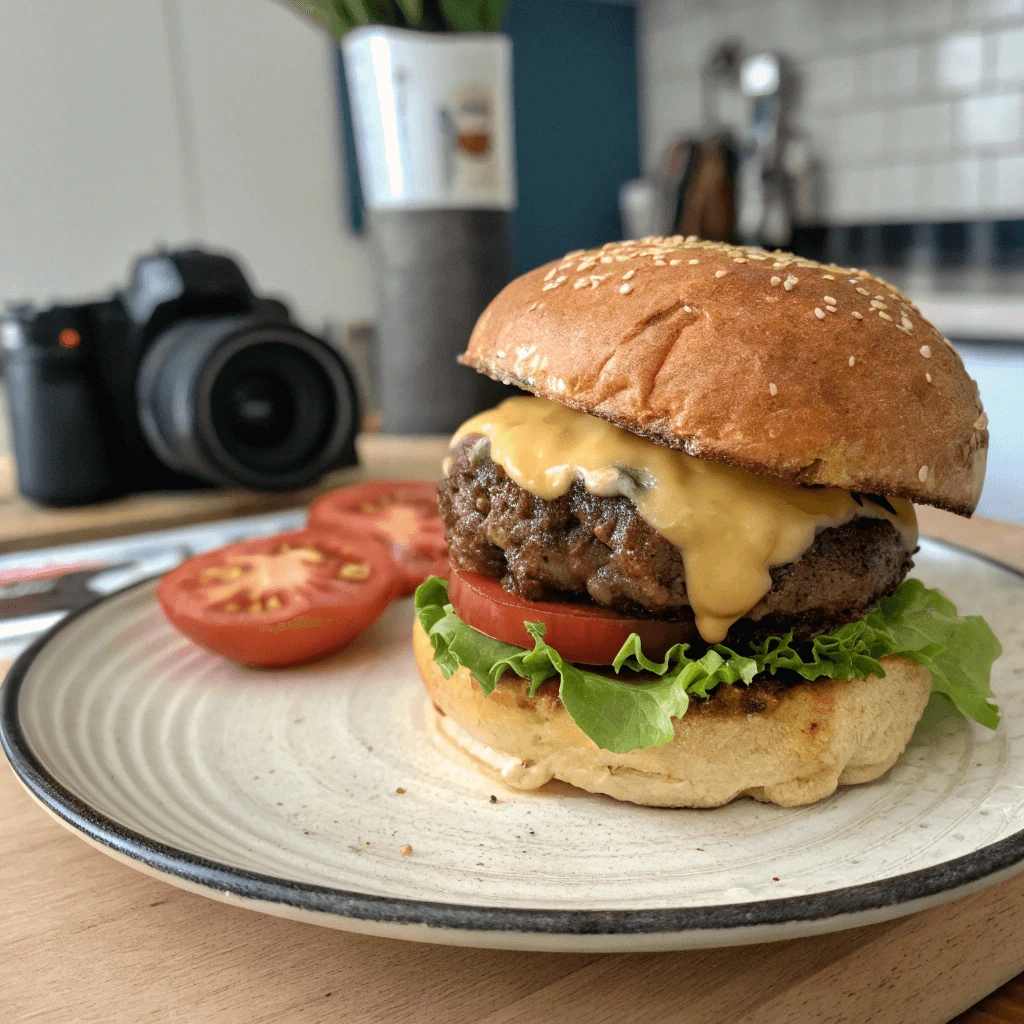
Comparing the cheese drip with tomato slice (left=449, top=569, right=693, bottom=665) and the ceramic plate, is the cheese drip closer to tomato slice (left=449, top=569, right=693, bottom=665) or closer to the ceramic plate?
tomato slice (left=449, top=569, right=693, bottom=665)

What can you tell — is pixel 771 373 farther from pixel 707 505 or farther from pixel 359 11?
pixel 359 11

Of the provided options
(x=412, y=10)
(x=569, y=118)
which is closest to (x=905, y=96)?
(x=569, y=118)

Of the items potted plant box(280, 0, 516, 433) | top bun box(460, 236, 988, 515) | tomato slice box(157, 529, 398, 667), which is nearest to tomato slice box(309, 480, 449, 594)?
tomato slice box(157, 529, 398, 667)

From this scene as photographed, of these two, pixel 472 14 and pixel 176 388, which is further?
pixel 472 14

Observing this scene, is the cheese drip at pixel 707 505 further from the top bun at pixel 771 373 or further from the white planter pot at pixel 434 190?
the white planter pot at pixel 434 190

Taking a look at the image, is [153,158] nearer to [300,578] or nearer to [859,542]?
[300,578]

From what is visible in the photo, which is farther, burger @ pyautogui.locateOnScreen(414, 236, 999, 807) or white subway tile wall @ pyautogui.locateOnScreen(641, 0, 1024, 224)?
white subway tile wall @ pyautogui.locateOnScreen(641, 0, 1024, 224)

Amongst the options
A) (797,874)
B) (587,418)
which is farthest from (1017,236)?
(797,874)

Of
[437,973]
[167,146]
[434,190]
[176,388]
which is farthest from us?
[167,146]
